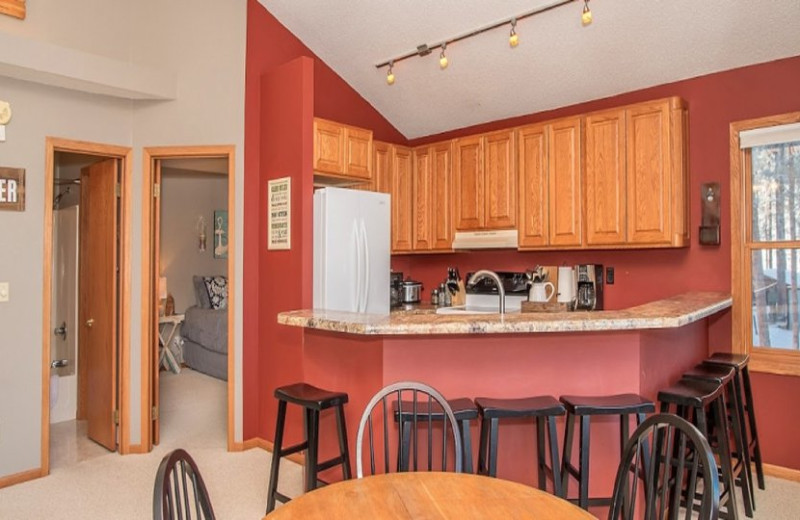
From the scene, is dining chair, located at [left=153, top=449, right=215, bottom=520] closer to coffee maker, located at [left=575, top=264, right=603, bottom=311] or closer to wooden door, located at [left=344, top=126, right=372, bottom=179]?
wooden door, located at [left=344, top=126, right=372, bottom=179]

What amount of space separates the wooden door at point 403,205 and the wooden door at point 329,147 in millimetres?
1001

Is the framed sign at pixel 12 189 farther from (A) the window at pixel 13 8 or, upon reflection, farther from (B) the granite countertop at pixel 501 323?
(B) the granite countertop at pixel 501 323

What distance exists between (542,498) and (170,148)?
11.8 feet

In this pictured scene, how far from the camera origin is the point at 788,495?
318 centimetres

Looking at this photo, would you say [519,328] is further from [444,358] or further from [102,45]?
[102,45]

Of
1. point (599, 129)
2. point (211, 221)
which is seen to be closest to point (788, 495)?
point (599, 129)

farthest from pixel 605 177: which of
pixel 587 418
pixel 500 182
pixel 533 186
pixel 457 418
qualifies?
pixel 457 418

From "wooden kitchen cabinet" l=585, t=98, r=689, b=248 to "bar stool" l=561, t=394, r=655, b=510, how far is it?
68.4 inches

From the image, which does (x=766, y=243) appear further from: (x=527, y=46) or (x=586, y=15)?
(x=527, y=46)

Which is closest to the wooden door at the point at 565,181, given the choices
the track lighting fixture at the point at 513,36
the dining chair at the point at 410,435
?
the track lighting fixture at the point at 513,36

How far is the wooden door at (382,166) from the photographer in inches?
190

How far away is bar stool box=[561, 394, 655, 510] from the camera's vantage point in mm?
2254

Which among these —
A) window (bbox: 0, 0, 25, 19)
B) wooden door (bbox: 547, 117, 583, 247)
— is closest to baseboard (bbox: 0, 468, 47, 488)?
window (bbox: 0, 0, 25, 19)

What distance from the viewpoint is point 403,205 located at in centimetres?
511
